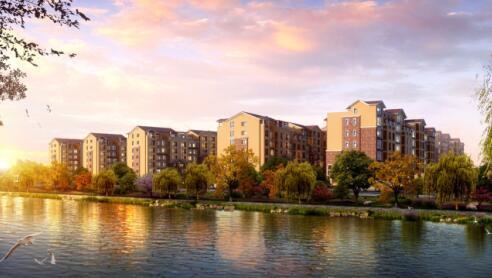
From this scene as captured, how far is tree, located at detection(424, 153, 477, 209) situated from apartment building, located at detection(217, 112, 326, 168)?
84138 mm

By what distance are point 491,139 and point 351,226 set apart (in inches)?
1040

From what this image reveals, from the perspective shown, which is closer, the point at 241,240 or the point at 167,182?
the point at 241,240

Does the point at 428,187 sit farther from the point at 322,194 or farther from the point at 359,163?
the point at 359,163

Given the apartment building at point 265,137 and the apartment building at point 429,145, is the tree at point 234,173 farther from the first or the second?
the apartment building at point 429,145

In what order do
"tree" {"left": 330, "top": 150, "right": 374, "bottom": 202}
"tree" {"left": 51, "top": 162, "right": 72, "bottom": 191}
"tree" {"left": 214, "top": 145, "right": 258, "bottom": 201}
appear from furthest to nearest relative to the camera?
"tree" {"left": 51, "top": 162, "right": 72, "bottom": 191} < "tree" {"left": 214, "top": 145, "right": 258, "bottom": 201} < "tree" {"left": 330, "top": 150, "right": 374, "bottom": 202}

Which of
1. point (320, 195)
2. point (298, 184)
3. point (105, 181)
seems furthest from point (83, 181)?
point (298, 184)

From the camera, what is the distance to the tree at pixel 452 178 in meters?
63.9

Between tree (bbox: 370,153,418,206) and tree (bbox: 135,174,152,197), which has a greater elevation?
tree (bbox: 370,153,418,206)

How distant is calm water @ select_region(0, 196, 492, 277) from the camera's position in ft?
101

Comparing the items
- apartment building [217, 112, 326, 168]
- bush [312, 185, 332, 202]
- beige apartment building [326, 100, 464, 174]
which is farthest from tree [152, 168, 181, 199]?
beige apartment building [326, 100, 464, 174]

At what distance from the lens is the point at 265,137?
154 metres

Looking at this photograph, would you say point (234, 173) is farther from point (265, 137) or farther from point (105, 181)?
point (265, 137)

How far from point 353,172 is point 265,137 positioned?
60.5m

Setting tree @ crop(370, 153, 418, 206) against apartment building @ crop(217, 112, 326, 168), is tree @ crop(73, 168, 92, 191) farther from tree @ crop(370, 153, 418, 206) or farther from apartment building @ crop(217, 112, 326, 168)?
tree @ crop(370, 153, 418, 206)
